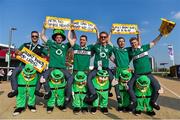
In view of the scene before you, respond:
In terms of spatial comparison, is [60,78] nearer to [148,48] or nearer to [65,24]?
[65,24]

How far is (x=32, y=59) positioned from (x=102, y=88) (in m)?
2.19

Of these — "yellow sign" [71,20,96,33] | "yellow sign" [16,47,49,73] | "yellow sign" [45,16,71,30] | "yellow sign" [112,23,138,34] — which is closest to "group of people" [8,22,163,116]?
"yellow sign" [16,47,49,73]

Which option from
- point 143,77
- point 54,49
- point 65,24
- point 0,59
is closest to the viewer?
point 143,77

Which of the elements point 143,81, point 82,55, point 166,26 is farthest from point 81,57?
point 166,26

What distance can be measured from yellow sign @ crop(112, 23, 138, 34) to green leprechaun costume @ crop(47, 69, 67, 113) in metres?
2.41

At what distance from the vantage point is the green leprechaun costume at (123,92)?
684cm

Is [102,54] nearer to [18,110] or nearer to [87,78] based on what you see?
[87,78]

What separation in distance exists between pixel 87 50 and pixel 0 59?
69.3 ft

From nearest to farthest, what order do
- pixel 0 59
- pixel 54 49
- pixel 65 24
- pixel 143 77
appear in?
pixel 143 77, pixel 54 49, pixel 65 24, pixel 0 59

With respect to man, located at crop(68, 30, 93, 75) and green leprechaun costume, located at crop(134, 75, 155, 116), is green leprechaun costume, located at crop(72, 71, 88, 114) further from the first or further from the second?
green leprechaun costume, located at crop(134, 75, 155, 116)

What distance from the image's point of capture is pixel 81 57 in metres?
6.99

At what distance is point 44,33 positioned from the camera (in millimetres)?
7227

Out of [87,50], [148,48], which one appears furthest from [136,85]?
[87,50]

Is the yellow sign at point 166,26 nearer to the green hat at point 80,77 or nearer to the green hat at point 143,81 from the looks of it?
the green hat at point 143,81
